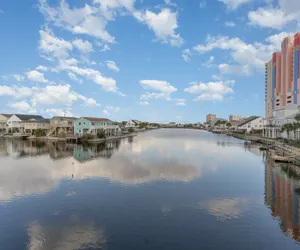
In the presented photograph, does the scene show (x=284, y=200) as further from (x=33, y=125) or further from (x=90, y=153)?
(x=33, y=125)

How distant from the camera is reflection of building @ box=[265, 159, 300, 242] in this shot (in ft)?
37.7

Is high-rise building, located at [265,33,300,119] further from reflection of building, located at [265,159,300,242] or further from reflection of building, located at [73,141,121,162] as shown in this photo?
reflection of building, located at [265,159,300,242]

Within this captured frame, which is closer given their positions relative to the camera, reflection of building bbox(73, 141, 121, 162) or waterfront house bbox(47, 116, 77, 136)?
reflection of building bbox(73, 141, 121, 162)

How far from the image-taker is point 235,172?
76.8 feet

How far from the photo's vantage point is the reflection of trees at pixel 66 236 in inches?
376

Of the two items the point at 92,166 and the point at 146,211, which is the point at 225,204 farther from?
the point at 92,166

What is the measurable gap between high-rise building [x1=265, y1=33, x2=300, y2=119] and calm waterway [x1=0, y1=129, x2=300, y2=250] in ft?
167

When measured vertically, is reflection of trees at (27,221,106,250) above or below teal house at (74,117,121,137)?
below

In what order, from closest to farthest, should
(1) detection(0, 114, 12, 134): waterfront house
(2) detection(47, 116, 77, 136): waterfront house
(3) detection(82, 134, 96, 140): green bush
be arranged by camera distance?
(3) detection(82, 134, 96, 140): green bush, (2) detection(47, 116, 77, 136): waterfront house, (1) detection(0, 114, 12, 134): waterfront house

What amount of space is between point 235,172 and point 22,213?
17.6 metres

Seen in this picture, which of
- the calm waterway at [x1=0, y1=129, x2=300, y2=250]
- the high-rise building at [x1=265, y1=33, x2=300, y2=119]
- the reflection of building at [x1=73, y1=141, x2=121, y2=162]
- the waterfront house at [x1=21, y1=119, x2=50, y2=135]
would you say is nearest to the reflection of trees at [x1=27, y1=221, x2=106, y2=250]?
the calm waterway at [x1=0, y1=129, x2=300, y2=250]

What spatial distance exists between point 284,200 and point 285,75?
236 feet

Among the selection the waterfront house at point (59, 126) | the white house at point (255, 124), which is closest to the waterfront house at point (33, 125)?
the waterfront house at point (59, 126)

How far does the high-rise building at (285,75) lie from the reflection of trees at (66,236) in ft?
200
